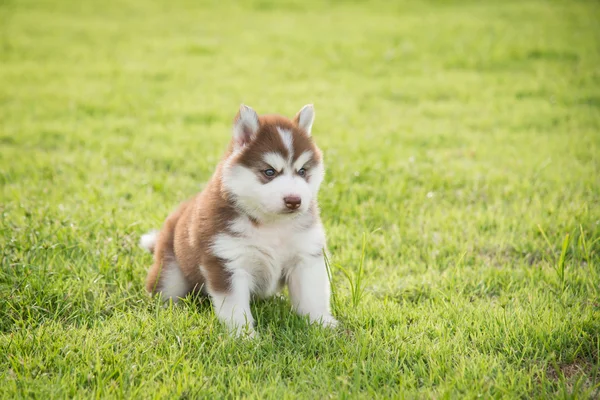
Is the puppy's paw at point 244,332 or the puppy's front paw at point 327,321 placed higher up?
the puppy's paw at point 244,332

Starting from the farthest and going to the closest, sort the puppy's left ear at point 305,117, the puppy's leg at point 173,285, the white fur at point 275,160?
the puppy's leg at point 173,285, the puppy's left ear at point 305,117, the white fur at point 275,160

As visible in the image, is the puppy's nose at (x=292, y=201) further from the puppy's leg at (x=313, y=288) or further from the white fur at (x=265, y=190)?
the puppy's leg at (x=313, y=288)

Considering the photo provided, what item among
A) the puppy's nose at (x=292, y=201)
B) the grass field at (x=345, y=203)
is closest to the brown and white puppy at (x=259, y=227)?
the puppy's nose at (x=292, y=201)

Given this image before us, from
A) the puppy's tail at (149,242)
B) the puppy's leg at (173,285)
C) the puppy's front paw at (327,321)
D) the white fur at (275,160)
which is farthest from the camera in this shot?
the puppy's tail at (149,242)

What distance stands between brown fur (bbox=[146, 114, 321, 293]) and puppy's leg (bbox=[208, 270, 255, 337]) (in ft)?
0.12

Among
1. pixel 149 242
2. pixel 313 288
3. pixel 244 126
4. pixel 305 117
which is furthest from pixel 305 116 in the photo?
pixel 149 242

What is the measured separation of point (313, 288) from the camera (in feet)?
11.6

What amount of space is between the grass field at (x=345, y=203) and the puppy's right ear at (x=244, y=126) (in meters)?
1.10

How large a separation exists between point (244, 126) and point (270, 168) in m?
0.32

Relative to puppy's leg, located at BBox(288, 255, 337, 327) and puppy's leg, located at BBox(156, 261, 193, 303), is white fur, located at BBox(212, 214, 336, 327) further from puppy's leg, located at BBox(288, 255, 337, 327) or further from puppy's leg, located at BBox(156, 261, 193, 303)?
puppy's leg, located at BBox(156, 261, 193, 303)

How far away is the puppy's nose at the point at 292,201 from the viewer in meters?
3.13

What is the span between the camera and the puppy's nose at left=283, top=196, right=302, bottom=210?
3134mm

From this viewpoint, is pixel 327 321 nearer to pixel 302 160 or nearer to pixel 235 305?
pixel 235 305

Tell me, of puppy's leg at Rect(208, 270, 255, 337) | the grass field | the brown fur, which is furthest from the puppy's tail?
puppy's leg at Rect(208, 270, 255, 337)
